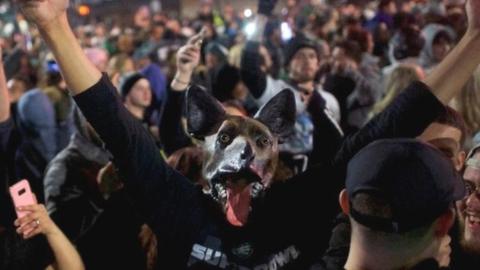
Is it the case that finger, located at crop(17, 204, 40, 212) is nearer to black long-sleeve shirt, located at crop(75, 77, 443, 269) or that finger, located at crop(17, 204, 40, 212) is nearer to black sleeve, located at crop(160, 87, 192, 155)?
black long-sleeve shirt, located at crop(75, 77, 443, 269)

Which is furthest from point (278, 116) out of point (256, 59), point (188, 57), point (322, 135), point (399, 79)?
point (256, 59)

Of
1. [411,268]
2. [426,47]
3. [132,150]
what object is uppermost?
[132,150]

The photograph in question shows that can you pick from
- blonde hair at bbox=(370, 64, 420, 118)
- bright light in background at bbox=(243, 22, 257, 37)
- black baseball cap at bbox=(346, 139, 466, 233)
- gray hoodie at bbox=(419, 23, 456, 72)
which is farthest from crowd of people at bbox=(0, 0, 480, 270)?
gray hoodie at bbox=(419, 23, 456, 72)

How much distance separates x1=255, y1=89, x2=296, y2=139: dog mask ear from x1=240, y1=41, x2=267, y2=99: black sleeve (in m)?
2.60

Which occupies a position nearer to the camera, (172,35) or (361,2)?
(172,35)

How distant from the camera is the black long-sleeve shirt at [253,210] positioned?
81.2 inches

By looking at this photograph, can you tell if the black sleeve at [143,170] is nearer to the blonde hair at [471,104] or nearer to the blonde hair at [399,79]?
the blonde hair at [471,104]

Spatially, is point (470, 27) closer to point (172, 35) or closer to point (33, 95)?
point (33, 95)

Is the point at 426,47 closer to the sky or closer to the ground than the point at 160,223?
closer to the ground

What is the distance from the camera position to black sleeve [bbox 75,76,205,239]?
1.92m

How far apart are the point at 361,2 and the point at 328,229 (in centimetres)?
1509

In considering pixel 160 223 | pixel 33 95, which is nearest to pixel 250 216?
pixel 160 223

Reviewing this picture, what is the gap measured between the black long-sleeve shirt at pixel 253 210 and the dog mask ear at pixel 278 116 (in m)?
0.20

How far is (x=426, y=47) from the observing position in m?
6.75
